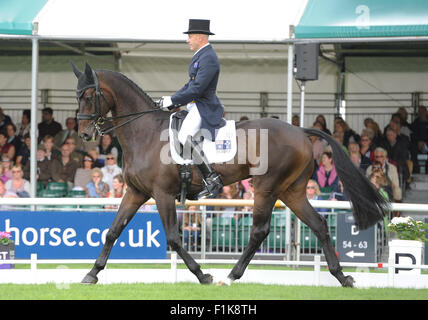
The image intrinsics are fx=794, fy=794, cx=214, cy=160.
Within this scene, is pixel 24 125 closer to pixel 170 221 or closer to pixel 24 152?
pixel 24 152

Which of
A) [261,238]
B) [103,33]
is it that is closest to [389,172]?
[103,33]

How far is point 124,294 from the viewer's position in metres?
7.30

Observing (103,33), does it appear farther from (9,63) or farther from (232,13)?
(9,63)

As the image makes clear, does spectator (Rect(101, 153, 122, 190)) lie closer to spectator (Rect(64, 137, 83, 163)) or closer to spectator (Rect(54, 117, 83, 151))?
spectator (Rect(64, 137, 83, 163))

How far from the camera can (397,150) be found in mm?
15523

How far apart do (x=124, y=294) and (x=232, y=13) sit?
263 inches

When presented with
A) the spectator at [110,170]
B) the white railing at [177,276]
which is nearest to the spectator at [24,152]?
the spectator at [110,170]

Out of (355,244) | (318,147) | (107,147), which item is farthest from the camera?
(107,147)

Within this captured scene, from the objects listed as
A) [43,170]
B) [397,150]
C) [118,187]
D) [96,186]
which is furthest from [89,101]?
[397,150]

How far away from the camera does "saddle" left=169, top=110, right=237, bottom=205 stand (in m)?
8.25

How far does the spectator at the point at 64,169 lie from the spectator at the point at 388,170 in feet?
18.1

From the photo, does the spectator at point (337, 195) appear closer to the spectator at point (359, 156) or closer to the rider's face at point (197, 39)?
the spectator at point (359, 156)

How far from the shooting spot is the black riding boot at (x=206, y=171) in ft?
27.1

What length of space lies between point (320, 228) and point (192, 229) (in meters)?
3.48
